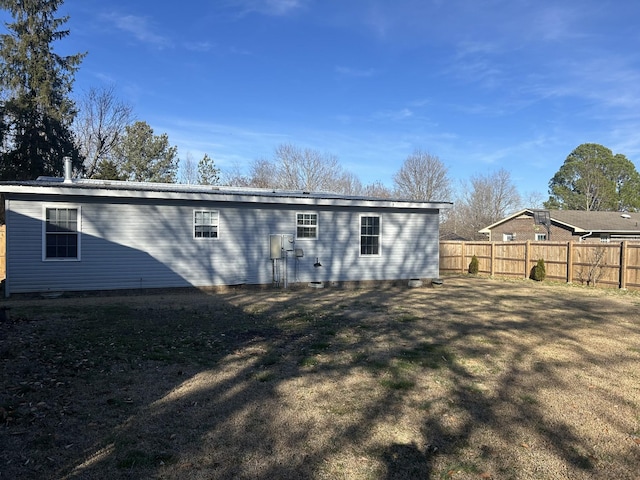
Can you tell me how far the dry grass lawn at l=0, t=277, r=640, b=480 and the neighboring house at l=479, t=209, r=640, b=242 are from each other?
2194 cm

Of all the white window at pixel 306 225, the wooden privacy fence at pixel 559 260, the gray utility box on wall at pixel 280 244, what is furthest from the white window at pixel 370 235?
the wooden privacy fence at pixel 559 260

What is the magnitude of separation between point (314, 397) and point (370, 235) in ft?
34.6

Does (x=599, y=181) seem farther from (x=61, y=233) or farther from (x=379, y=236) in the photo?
(x=61, y=233)

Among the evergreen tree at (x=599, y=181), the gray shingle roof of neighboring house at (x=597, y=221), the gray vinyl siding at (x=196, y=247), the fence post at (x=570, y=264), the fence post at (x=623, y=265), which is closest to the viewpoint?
the gray vinyl siding at (x=196, y=247)

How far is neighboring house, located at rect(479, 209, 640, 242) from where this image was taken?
91.7ft

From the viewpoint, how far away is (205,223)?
12820 mm

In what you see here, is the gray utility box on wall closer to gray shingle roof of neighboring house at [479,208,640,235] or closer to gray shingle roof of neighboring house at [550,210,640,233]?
gray shingle roof of neighboring house at [479,208,640,235]

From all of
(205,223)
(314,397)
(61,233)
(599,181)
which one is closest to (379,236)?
(205,223)

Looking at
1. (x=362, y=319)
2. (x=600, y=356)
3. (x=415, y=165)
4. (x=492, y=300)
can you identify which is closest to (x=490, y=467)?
(x=600, y=356)

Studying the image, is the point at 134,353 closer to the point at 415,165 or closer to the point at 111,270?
the point at 111,270

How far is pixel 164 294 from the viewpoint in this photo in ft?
40.2

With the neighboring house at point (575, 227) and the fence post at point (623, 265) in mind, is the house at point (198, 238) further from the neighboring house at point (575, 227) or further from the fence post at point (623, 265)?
the neighboring house at point (575, 227)

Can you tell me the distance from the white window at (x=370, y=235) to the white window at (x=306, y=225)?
1656 millimetres

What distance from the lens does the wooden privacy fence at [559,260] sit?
48.8 ft
